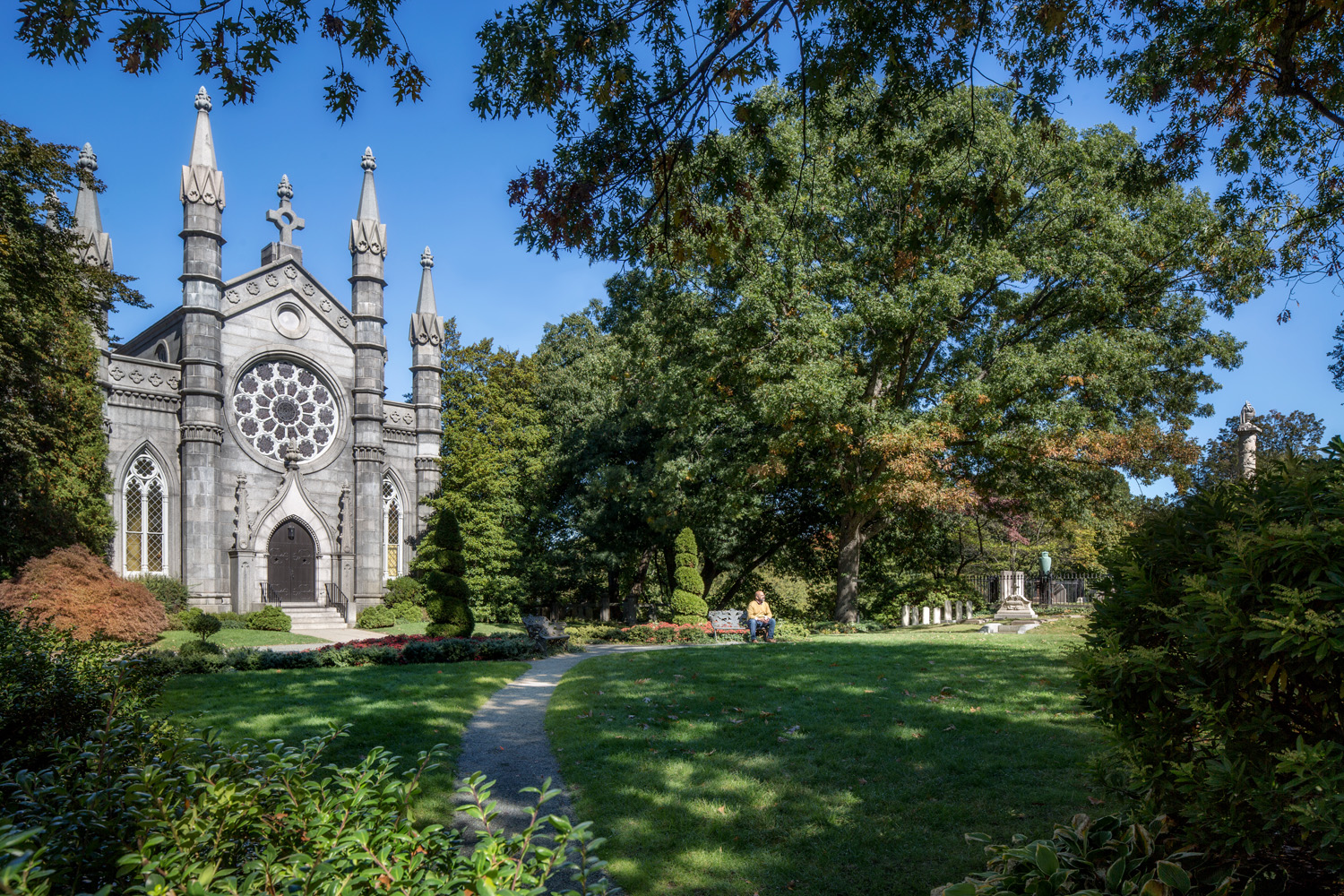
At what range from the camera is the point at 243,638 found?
20.6m

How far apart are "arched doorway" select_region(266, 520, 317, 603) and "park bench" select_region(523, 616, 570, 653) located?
1254 cm

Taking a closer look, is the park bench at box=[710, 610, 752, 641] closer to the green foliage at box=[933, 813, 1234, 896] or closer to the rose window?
the green foliage at box=[933, 813, 1234, 896]

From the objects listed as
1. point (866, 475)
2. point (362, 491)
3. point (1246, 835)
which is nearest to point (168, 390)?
point (362, 491)

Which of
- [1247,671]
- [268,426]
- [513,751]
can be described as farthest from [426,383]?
[1247,671]

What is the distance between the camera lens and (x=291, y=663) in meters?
14.0

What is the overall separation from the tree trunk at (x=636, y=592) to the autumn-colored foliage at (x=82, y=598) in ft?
57.4

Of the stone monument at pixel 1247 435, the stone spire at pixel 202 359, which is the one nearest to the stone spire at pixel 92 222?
the stone spire at pixel 202 359

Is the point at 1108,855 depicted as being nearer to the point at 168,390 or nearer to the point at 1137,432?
the point at 1137,432

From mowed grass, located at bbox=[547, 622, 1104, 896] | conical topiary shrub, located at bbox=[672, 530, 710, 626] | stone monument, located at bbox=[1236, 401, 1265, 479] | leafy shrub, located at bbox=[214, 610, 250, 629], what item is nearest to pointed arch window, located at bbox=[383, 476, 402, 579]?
leafy shrub, located at bbox=[214, 610, 250, 629]

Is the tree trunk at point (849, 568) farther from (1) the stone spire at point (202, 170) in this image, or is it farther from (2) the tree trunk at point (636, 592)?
(1) the stone spire at point (202, 170)

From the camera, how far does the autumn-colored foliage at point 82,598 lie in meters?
12.3

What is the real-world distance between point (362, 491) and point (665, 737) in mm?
23765

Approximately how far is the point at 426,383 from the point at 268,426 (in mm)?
6134

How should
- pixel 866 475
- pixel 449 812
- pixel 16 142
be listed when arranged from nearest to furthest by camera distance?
pixel 449 812 → pixel 16 142 → pixel 866 475
